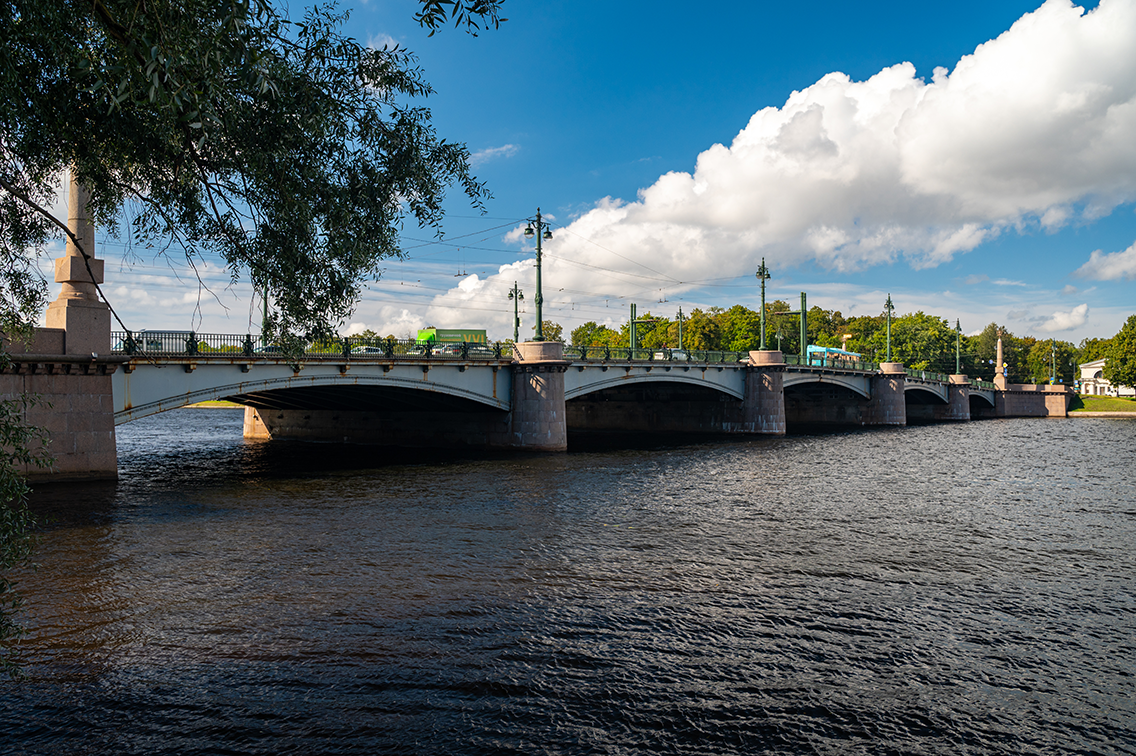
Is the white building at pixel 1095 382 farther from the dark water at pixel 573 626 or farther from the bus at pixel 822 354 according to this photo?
the dark water at pixel 573 626

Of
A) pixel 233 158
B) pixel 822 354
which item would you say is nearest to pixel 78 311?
pixel 233 158

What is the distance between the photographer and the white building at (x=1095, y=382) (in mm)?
109631

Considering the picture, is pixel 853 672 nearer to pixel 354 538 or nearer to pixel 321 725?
pixel 321 725

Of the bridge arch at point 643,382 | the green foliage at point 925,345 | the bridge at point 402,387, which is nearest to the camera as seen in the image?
the bridge at point 402,387

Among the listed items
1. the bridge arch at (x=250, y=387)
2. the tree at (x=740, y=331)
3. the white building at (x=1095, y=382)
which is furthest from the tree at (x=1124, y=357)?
the bridge arch at (x=250, y=387)

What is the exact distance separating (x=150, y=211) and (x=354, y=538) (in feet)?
29.3

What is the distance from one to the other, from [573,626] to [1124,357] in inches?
3972

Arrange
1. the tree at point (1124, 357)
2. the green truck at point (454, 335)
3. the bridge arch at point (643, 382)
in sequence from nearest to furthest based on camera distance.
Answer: the bridge arch at point (643, 382)
the green truck at point (454, 335)
the tree at point (1124, 357)

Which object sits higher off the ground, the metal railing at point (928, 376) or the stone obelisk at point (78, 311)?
the stone obelisk at point (78, 311)

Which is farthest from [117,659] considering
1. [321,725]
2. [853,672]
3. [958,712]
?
[958,712]

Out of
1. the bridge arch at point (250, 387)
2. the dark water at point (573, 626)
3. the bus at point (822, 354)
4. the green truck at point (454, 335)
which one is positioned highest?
the green truck at point (454, 335)

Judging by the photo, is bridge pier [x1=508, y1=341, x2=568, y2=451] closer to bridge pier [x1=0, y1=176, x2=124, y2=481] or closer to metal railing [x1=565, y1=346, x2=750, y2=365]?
metal railing [x1=565, y1=346, x2=750, y2=365]

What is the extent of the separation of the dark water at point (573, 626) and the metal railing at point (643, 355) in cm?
1635

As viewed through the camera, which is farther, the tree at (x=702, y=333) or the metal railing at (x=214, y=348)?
the tree at (x=702, y=333)
